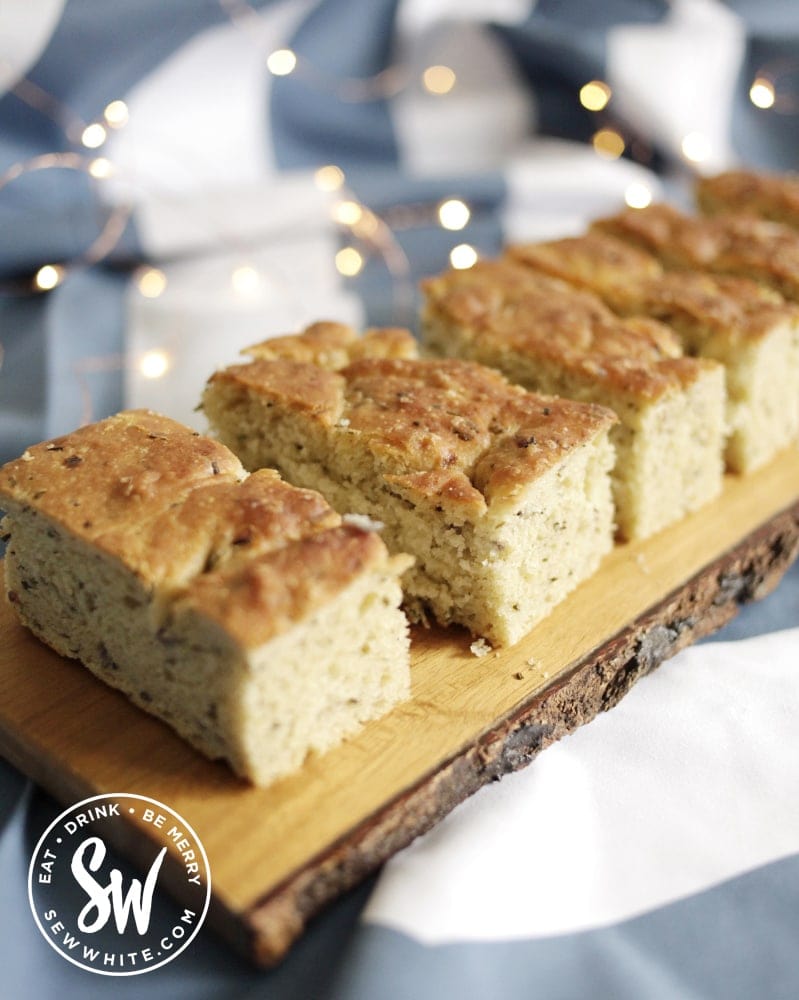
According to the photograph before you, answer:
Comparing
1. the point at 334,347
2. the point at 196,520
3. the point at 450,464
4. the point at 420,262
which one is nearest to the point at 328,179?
the point at 420,262

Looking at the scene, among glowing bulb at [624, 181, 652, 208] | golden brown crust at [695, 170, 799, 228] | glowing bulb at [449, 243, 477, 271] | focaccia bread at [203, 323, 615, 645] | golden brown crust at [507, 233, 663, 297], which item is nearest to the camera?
focaccia bread at [203, 323, 615, 645]

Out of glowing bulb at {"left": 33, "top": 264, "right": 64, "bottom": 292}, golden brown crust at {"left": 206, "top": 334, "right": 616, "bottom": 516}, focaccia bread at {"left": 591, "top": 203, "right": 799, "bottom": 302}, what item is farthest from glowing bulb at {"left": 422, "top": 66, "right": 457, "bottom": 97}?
golden brown crust at {"left": 206, "top": 334, "right": 616, "bottom": 516}

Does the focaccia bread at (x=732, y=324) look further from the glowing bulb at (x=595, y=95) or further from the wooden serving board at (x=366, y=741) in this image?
the glowing bulb at (x=595, y=95)

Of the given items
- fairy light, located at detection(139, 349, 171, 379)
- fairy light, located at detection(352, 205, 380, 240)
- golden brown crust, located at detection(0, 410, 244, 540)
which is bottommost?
fairy light, located at detection(139, 349, 171, 379)

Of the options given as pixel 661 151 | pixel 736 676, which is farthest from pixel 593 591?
pixel 661 151

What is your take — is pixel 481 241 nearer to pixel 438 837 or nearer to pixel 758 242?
pixel 758 242

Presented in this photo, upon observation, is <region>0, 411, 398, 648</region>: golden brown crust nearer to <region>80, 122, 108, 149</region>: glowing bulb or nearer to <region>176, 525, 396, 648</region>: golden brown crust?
<region>176, 525, 396, 648</region>: golden brown crust

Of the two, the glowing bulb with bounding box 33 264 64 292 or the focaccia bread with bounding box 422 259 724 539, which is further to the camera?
the glowing bulb with bounding box 33 264 64 292

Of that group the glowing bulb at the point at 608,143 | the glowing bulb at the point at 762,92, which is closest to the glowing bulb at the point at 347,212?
the glowing bulb at the point at 608,143
